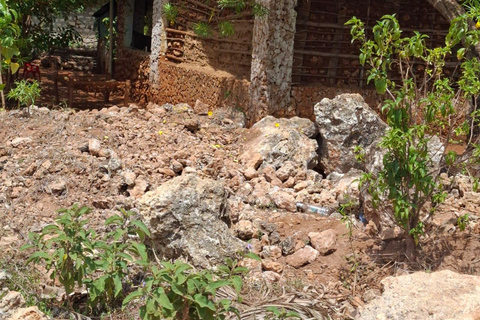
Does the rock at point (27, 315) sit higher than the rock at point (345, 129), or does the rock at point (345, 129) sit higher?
the rock at point (345, 129)

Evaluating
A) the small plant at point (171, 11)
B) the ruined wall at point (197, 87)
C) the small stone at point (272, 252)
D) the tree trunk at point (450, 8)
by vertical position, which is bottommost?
the small stone at point (272, 252)

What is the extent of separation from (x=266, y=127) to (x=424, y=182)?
10.4 ft

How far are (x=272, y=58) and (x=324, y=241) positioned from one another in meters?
3.58

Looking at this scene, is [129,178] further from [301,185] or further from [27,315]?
[27,315]

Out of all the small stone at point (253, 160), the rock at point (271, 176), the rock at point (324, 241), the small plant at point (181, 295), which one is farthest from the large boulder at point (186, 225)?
the small stone at point (253, 160)

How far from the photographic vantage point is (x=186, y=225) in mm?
4793

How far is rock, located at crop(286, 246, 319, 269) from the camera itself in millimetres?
4926

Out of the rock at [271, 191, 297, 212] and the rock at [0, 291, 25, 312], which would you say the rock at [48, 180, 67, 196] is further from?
the rock at [0, 291, 25, 312]

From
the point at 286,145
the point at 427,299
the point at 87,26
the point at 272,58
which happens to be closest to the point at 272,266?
the point at 427,299

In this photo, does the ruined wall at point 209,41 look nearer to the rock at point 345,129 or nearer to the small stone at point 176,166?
the rock at point 345,129

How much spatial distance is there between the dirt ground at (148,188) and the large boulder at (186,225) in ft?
1.50

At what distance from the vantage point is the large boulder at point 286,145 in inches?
270

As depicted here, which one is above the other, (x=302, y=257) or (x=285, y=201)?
(x=285, y=201)

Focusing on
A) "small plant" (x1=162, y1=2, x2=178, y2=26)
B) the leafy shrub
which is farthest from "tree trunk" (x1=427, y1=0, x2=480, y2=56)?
"small plant" (x1=162, y1=2, x2=178, y2=26)
